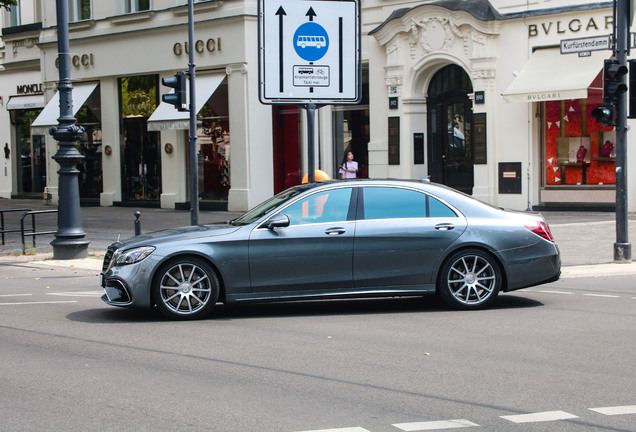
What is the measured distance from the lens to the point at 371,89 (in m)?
25.7

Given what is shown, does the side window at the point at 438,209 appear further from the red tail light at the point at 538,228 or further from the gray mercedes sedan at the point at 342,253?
the red tail light at the point at 538,228

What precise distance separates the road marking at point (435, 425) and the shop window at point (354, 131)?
2067 centimetres

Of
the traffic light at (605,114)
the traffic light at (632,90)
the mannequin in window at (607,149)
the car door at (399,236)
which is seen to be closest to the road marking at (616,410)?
the car door at (399,236)

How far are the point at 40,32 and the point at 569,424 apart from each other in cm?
2985

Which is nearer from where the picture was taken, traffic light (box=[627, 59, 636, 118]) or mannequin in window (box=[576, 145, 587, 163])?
traffic light (box=[627, 59, 636, 118])

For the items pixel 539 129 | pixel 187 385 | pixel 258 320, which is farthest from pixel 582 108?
pixel 187 385

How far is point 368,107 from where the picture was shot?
26219 millimetres

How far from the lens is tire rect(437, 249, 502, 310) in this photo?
1003 cm

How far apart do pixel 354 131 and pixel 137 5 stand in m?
8.43

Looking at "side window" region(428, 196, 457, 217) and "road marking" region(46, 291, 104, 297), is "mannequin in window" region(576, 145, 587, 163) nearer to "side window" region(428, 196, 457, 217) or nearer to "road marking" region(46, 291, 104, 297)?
"side window" region(428, 196, 457, 217)

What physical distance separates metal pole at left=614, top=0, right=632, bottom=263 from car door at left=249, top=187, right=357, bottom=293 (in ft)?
21.8

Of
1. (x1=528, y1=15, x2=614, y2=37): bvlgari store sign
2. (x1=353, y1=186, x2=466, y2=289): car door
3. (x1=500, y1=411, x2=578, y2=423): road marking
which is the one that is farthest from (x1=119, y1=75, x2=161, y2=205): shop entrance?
(x1=500, y1=411, x2=578, y2=423): road marking

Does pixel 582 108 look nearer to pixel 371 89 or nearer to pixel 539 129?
pixel 539 129

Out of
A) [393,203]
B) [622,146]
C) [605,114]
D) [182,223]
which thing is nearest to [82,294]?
[393,203]
